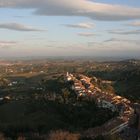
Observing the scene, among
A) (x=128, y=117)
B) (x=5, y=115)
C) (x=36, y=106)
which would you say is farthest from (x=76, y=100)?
(x=128, y=117)

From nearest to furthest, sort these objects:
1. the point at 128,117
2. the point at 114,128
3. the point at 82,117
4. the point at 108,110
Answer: the point at 114,128, the point at 128,117, the point at 82,117, the point at 108,110

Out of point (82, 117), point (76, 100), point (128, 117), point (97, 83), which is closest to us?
point (128, 117)

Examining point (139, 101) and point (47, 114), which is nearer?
point (47, 114)

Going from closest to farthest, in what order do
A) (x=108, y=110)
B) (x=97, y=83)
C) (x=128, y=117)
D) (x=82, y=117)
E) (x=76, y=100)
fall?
(x=128, y=117)
(x=82, y=117)
(x=108, y=110)
(x=76, y=100)
(x=97, y=83)

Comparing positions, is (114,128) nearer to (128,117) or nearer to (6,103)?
(128,117)

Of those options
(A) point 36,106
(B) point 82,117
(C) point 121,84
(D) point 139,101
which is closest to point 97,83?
(C) point 121,84

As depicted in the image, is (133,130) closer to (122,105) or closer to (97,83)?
(122,105)

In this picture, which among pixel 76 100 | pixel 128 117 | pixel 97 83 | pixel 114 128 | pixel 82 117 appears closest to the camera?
pixel 114 128

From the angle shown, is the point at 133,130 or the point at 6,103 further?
the point at 6,103
